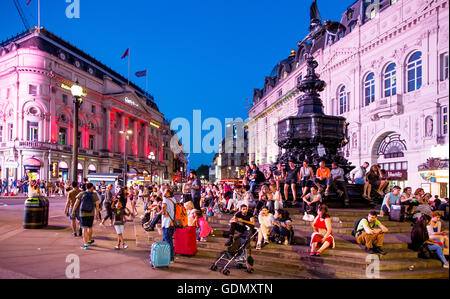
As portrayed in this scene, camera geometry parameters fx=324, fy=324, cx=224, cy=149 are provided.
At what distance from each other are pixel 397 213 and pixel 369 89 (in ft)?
76.3

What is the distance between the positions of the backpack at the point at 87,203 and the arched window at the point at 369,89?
88.7ft

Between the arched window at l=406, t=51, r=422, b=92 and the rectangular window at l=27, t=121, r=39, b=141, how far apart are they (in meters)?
43.7

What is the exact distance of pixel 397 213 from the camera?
976 cm

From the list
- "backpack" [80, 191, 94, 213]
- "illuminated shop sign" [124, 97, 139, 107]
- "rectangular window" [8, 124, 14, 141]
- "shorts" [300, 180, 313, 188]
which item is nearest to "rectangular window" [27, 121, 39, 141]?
"rectangular window" [8, 124, 14, 141]

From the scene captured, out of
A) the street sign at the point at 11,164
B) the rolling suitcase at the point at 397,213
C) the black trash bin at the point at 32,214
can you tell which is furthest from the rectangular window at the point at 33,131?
the rolling suitcase at the point at 397,213

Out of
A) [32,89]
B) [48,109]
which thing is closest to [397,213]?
[48,109]

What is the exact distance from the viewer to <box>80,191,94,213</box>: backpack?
9.62 meters

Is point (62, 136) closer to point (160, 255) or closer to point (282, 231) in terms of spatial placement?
point (160, 255)

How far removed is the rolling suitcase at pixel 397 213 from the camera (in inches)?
383

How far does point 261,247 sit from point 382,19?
88.5ft

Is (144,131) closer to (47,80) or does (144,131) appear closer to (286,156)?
(47,80)

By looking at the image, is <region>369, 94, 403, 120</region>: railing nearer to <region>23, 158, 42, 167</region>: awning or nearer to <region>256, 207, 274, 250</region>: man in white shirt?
<region>256, 207, 274, 250</region>: man in white shirt

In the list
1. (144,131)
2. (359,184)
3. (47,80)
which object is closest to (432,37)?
(359,184)

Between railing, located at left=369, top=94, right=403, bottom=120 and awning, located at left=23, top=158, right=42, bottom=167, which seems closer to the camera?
railing, located at left=369, top=94, right=403, bottom=120
